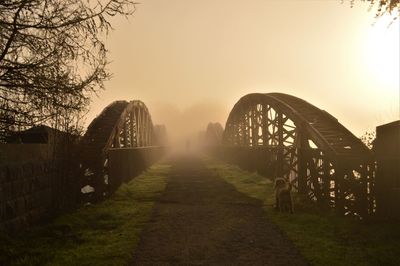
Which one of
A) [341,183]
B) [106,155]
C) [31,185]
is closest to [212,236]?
[31,185]

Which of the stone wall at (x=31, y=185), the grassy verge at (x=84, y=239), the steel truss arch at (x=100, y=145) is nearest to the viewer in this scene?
the grassy verge at (x=84, y=239)

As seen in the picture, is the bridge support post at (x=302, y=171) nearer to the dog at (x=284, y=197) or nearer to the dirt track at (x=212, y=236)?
the dirt track at (x=212, y=236)

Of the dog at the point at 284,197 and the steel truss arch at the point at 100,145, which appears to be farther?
the steel truss arch at the point at 100,145

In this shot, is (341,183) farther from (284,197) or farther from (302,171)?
(302,171)

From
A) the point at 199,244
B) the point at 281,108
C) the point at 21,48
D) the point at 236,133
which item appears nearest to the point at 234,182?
the point at 281,108

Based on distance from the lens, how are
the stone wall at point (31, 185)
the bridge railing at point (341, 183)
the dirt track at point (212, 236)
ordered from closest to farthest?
the dirt track at point (212, 236) < the stone wall at point (31, 185) < the bridge railing at point (341, 183)

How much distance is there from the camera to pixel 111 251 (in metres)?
7.38

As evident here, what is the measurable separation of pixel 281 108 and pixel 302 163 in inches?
194

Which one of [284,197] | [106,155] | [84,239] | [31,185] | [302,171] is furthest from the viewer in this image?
[302,171]

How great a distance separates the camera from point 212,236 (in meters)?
8.66

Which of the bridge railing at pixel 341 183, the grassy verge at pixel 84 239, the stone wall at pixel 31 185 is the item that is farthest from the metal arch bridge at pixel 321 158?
the stone wall at pixel 31 185

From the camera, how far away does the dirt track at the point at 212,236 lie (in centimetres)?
697

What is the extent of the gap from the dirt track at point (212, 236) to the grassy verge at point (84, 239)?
33cm

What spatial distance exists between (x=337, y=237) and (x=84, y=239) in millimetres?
5130
